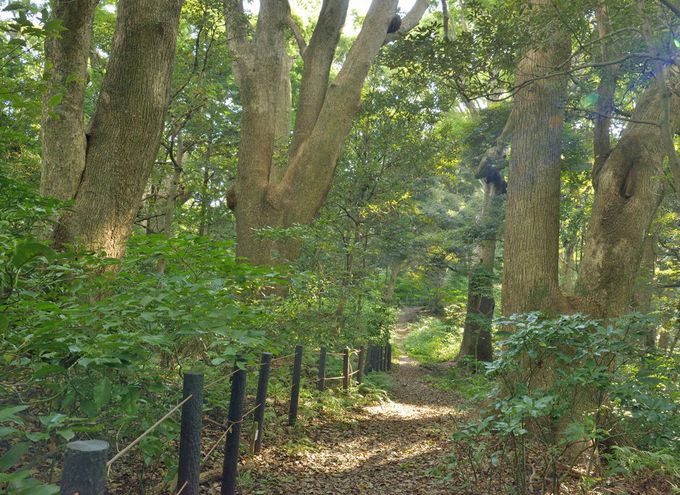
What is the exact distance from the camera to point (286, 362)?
7336mm

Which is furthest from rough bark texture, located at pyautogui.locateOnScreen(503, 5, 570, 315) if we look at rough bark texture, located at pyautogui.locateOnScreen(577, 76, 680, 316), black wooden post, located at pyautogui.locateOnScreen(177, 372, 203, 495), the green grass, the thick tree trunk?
the green grass

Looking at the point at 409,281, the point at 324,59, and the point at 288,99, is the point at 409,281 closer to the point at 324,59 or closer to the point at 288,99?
the point at 288,99

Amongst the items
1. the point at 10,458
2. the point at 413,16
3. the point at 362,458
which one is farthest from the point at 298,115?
the point at 10,458

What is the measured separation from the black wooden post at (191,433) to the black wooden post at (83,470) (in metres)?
1.15

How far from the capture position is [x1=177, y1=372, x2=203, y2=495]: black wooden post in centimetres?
239

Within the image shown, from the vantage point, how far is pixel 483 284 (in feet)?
47.3

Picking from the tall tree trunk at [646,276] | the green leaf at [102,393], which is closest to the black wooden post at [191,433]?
the green leaf at [102,393]

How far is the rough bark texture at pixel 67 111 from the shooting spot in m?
4.31

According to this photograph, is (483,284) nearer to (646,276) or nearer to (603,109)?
(646,276)

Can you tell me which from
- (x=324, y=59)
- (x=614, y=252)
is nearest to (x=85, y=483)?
(x=614, y=252)

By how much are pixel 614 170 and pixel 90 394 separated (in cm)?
594

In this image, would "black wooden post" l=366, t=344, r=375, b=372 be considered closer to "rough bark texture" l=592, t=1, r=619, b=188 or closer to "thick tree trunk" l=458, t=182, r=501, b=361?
"thick tree trunk" l=458, t=182, r=501, b=361

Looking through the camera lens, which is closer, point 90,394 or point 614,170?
point 90,394

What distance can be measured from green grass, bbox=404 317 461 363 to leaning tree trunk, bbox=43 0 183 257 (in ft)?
56.7
